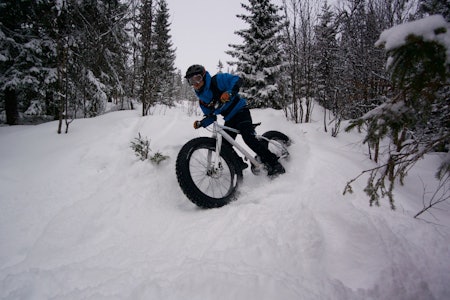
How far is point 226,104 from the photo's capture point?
338 cm

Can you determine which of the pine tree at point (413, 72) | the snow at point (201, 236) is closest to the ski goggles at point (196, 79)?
the snow at point (201, 236)

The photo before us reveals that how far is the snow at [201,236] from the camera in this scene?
1492mm

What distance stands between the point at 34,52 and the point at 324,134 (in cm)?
1014

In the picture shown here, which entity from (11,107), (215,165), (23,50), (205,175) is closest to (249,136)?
(215,165)

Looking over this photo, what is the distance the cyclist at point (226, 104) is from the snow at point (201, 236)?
1.31 feet

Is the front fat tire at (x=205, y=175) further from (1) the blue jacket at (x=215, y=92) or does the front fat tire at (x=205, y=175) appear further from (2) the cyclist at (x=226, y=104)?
(1) the blue jacket at (x=215, y=92)

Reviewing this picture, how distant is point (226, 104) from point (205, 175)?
43.1 inches

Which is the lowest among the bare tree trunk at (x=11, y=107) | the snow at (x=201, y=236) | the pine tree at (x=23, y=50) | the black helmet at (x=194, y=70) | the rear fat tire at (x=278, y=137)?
the snow at (x=201, y=236)

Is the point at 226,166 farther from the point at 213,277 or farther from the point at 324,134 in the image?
the point at 324,134

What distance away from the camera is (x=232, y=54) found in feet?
36.0

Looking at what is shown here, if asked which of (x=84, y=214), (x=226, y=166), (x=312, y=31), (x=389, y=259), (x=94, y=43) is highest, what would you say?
(x=312, y=31)

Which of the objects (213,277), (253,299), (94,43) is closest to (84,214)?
(213,277)

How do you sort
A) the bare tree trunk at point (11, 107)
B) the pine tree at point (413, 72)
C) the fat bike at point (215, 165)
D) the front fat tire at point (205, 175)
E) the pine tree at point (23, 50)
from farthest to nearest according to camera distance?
the bare tree trunk at point (11, 107), the pine tree at point (23, 50), the fat bike at point (215, 165), the front fat tire at point (205, 175), the pine tree at point (413, 72)

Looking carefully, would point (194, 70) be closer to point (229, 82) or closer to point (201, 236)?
point (229, 82)
